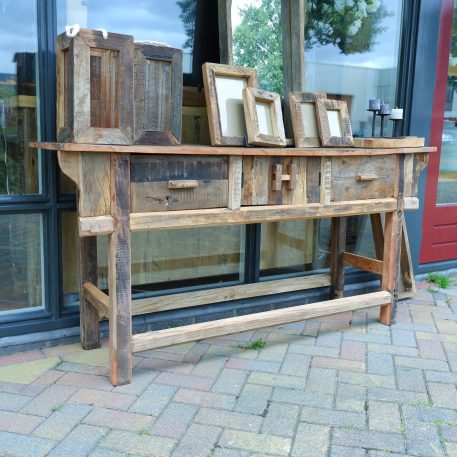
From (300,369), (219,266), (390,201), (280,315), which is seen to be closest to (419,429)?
(300,369)

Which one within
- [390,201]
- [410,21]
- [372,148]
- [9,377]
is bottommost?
[9,377]

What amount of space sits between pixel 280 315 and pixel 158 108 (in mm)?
1200

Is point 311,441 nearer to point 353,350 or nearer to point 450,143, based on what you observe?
point 353,350

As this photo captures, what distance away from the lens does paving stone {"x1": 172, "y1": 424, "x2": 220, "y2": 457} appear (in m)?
1.89

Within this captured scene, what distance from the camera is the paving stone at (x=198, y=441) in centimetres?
189

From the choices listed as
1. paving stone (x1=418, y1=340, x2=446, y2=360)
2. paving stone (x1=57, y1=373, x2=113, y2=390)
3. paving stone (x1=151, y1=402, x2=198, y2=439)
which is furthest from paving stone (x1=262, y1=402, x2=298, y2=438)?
paving stone (x1=418, y1=340, x2=446, y2=360)

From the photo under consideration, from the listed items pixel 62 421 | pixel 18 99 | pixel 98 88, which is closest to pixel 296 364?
pixel 62 421

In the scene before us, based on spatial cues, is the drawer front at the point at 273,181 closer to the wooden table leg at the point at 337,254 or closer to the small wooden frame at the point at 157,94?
the small wooden frame at the point at 157,94

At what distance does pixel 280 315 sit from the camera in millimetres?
2748

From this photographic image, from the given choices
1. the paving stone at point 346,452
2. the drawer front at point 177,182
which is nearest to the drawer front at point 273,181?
the drawer front at point 177,182

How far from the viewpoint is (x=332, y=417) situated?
7.04ft

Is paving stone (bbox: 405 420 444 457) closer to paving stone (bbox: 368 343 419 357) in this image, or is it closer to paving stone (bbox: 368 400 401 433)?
Answer: paving stone (bbox: 368 400 401 433)

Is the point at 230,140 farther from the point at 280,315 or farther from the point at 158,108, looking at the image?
the point at 280,315

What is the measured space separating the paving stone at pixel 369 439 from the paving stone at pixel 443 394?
0.37m
